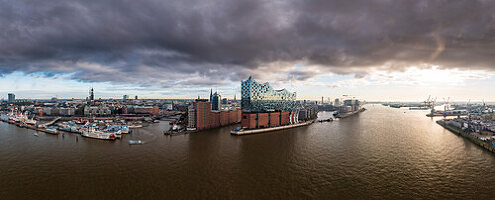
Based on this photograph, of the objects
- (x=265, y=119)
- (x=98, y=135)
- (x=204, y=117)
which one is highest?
(x=204, y=117)

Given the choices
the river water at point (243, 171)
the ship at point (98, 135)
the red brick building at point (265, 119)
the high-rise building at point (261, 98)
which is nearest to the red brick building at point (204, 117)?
the high-rise building at point (261, 98)

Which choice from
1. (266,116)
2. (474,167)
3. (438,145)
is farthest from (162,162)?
(438,145)

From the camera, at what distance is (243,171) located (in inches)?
693

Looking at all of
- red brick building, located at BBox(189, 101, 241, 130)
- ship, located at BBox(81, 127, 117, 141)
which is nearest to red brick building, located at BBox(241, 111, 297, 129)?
red brick building, located at BBox(189, 101, 241, 130)

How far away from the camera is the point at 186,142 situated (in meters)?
29.0

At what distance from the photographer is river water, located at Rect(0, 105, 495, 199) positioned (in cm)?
1376

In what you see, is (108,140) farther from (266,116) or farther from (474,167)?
(474,167)

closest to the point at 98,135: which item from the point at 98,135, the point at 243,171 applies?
the point at 98,135

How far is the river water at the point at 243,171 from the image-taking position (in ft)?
45.1

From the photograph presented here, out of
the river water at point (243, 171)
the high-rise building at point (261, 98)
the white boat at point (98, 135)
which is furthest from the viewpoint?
the high-rise building at point (261, 98)

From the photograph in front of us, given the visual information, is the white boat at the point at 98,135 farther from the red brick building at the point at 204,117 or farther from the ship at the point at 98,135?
the red brick building at the point at 204,117

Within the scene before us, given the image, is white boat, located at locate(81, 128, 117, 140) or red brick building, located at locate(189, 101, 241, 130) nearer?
white boat, located at locate(81, 128, 117, 140)

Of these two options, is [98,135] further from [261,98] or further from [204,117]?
[261,98]

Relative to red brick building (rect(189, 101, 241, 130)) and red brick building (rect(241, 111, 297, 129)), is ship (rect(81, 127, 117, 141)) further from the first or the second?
red brick building (rect(241, 111, 297, 129))
